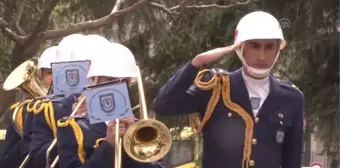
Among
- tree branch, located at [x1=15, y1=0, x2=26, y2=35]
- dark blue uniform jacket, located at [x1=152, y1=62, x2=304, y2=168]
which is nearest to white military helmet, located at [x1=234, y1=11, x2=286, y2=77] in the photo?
dark blue uniform jacket, located at [x1=152, y1=62, x2=304, y2=168]

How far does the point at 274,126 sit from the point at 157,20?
22.7 ft

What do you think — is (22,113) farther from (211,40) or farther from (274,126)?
(211,40)

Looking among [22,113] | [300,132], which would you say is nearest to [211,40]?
[22,113]

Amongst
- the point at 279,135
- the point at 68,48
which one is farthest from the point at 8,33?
the point at 279,135

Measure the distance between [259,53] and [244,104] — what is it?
345 mm

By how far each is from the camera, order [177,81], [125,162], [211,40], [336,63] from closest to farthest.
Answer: [125,162] < [177,81] < [336,63] < [211,40]

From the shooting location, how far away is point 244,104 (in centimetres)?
580

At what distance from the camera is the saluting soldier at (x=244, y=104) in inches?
222

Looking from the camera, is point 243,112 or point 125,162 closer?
point 125,162

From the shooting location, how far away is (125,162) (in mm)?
5188

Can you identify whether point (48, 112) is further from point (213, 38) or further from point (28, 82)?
point (213, 38)

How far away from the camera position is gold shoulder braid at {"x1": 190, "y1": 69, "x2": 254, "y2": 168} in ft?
18.8

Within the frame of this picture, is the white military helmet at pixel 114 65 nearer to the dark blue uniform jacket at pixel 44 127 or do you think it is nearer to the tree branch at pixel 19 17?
the dark blue uniform jacket at pixel 44 127

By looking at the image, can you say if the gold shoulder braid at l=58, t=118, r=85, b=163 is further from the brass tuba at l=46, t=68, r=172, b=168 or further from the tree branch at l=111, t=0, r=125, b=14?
the tree branch at l=111, t=0, r=125, b=14
